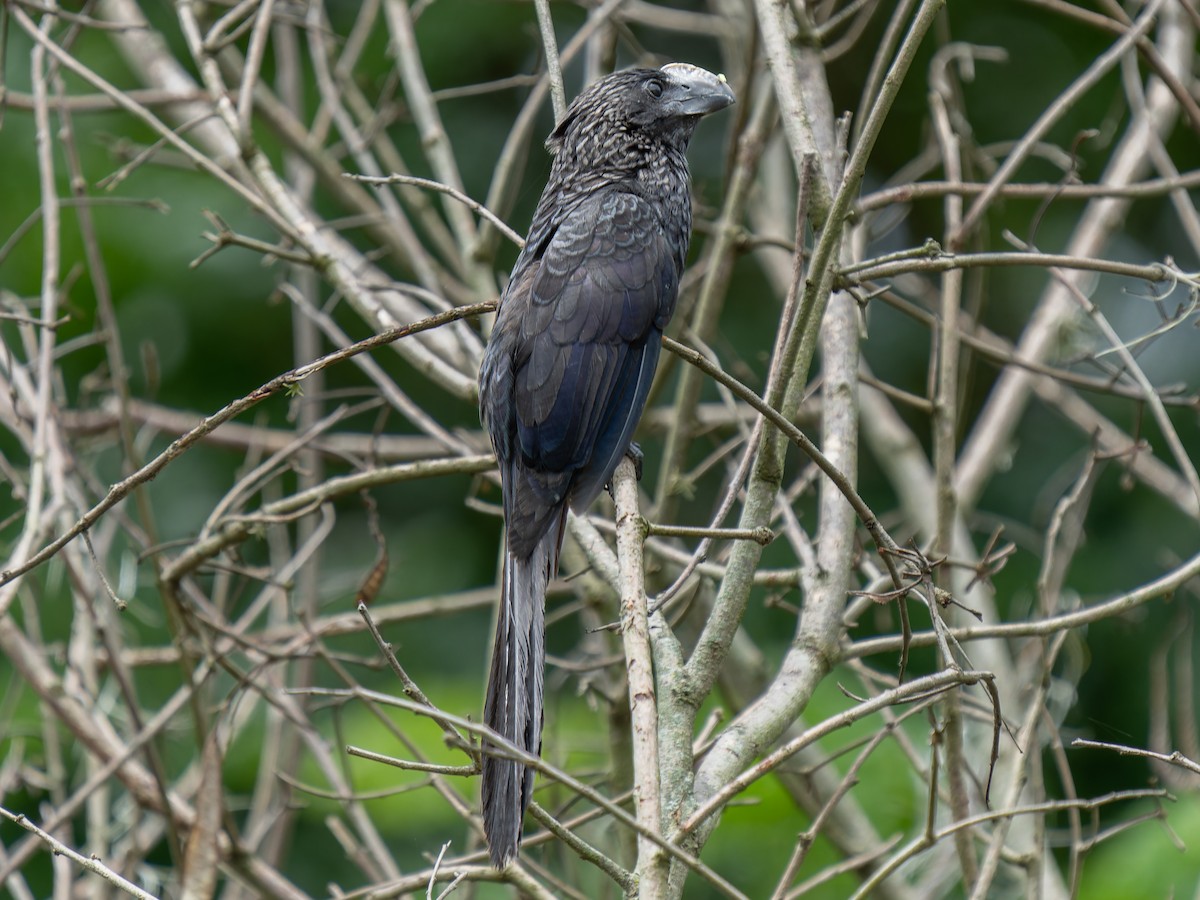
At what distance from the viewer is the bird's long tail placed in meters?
2.02

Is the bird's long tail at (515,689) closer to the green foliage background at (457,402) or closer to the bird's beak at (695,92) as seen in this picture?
the bird's beak at (695,92)

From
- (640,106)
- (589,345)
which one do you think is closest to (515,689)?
(589,345)

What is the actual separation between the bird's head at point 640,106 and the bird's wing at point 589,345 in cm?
40

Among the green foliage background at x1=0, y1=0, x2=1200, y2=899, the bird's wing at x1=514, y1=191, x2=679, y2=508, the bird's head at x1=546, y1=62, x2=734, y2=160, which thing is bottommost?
the green foliage background at x1=0, y1=0, x2=1200, y2=899

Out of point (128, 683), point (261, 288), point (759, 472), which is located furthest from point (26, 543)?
point (261, 288)

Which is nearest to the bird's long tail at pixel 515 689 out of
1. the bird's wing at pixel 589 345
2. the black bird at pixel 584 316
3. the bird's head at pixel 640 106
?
the black bird at pixel 584 316

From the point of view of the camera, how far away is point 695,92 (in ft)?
11.4

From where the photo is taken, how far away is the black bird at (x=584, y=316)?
9.14 ft

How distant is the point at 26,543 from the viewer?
110 inches

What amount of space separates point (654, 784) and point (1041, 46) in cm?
666

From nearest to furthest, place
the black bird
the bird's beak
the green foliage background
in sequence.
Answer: the black bird → the bird's beak → the green foliage background

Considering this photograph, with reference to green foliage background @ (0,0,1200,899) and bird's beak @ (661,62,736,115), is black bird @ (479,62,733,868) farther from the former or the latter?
green foliage background @ (0,0,1200,899)

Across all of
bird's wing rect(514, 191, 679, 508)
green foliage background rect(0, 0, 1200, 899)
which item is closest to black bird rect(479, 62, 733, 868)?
bird's wing rect(514, 191, 679, 508)

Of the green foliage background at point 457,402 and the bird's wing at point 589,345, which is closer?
the bird's wing at point 589,345
